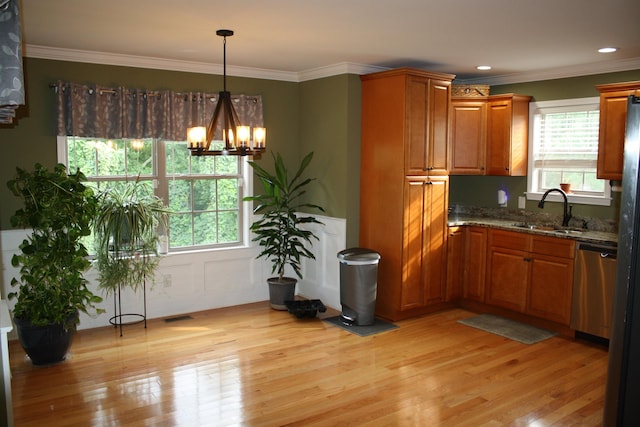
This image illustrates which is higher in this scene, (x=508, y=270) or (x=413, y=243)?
(x=413, y=243)

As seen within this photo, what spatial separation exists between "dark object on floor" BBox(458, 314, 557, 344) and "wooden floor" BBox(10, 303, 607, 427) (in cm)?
13

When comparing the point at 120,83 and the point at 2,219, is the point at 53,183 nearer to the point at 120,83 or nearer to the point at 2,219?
the point at 2,219

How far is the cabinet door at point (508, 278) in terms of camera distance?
510 centimetres

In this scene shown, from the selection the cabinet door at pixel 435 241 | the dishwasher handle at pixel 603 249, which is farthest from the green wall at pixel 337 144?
the dishwasher handle at pixel 603 249

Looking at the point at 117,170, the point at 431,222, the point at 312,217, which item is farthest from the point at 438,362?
the point at 117,170

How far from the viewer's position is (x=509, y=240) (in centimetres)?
520

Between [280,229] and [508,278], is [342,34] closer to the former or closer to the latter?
[280,229]

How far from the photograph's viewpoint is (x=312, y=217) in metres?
5.65

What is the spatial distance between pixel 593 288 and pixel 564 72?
2.11m

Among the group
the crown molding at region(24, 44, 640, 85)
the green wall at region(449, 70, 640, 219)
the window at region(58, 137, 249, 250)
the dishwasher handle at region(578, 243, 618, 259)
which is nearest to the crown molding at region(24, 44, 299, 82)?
the crown molding at region(24, 44, 640, 85)

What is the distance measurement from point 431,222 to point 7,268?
371 centimetres

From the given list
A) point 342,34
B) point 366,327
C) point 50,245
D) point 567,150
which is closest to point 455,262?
point 366,327

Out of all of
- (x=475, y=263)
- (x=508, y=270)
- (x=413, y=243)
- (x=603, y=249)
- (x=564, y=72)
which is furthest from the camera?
(x=475, y=263)

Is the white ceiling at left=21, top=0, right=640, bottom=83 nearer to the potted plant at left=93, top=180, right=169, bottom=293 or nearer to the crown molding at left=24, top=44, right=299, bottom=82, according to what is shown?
the crown molding at left=24, top=44, right=299, bottom=82
